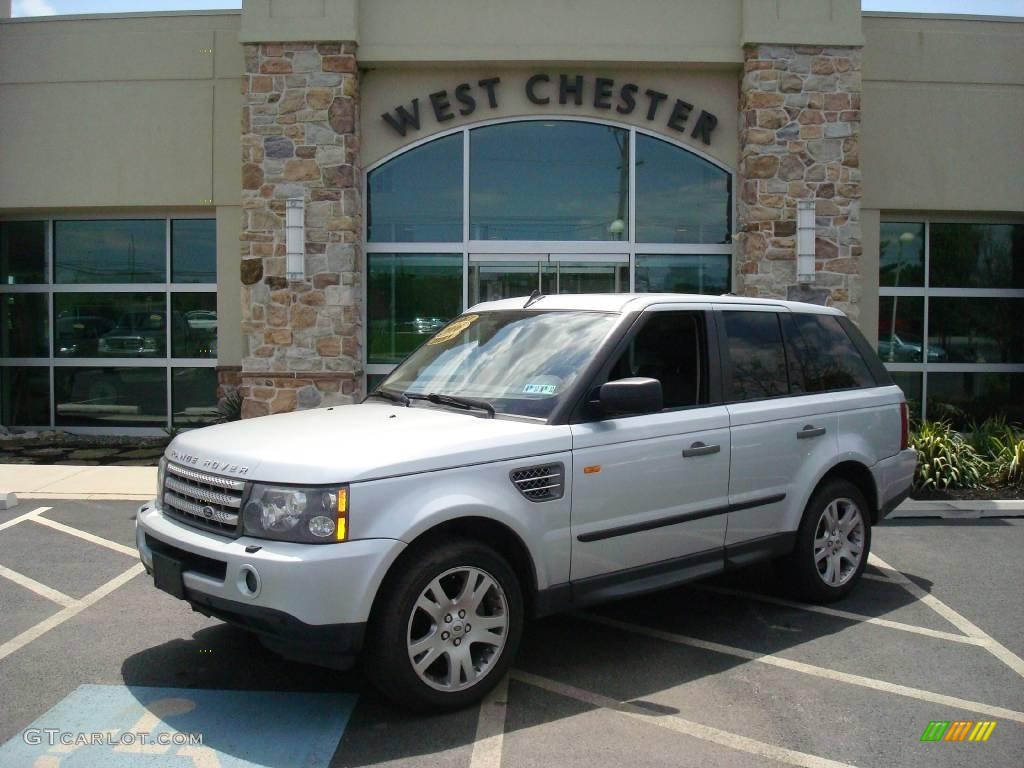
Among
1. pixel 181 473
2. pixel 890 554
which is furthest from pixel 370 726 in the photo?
pixel 890 554

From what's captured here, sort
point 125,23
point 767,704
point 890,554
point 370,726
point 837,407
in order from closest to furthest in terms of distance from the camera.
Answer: point 370,726, point 767,704, point 837,407, point 890,554, point 125,23

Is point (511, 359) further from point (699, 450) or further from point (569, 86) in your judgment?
point (569, 86)

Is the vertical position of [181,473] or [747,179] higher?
[747,179]

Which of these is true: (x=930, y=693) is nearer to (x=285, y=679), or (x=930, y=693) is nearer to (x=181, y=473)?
(x=285, y=679)

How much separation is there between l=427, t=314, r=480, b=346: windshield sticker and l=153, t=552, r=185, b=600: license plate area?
7.11 feet

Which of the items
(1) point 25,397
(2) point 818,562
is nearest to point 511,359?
(2) point 818,562

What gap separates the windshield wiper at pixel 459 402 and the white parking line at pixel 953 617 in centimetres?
301

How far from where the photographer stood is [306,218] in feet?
36.9

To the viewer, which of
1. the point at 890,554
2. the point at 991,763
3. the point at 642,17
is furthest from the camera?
the point at 642,17

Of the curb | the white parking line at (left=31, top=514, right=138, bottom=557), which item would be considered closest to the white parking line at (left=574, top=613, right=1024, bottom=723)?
the white parking line at (left=31, top=514, right=138, bottom=557)

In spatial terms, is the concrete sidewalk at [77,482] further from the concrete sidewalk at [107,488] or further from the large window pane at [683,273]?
the large window pane at [683,273]

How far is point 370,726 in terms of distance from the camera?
3969 mm

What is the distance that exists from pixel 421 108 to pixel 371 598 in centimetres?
910

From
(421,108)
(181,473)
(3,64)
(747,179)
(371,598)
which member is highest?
(3,64)
